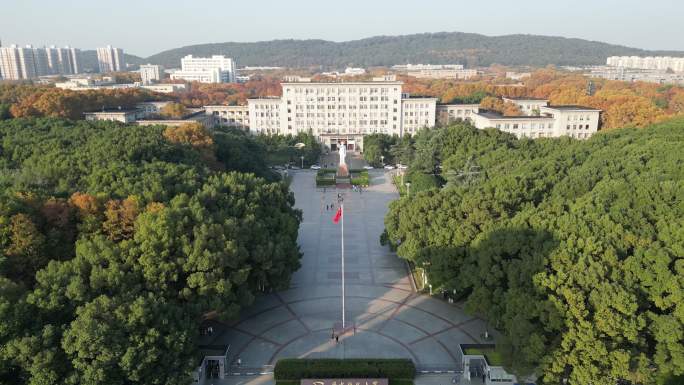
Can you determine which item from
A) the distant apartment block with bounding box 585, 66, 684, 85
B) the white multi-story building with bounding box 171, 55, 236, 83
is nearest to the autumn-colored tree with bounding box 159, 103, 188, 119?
the white multi-story building with bounding box 171, 55, 236, 83

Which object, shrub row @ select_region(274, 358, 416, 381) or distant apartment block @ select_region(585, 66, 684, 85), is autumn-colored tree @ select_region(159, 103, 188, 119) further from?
distant apartment block @ select_region(585, 66, 684, 85)

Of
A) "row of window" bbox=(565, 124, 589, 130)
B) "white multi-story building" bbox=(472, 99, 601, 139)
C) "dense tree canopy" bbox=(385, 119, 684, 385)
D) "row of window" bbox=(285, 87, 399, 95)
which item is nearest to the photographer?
"dense tree canopy" bbox=(385, 119, 684, 385)

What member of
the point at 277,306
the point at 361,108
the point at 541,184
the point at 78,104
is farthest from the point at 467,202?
the point at 78,104

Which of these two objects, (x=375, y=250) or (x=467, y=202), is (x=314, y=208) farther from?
(x=467, y=202)

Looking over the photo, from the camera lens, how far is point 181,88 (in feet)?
403

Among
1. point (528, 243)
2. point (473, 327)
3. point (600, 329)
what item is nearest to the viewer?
point (600, 329)

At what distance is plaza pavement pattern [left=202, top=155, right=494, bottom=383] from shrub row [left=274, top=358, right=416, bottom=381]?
1088 millimetres

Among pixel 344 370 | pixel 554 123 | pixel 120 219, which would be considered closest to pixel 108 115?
pixel 120 219

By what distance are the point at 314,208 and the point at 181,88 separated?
89510 mm

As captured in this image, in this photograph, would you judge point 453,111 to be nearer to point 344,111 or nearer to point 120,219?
point 344,111

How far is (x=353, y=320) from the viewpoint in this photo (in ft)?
81.0

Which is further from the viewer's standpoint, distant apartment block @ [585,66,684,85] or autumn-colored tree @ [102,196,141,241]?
distant apartment block @ [585,66,684,85]

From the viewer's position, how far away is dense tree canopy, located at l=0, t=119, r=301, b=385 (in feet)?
53.3

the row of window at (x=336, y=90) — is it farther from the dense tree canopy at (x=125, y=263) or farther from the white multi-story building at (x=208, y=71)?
the white multi-story building at (x=208, y=71)
